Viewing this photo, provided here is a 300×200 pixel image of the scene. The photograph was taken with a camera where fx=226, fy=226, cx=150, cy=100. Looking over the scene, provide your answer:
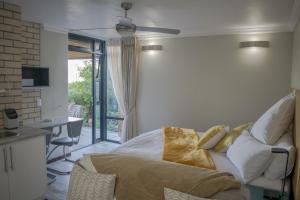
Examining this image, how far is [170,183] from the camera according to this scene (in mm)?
1669

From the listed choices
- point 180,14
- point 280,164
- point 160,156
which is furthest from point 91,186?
point 180,14

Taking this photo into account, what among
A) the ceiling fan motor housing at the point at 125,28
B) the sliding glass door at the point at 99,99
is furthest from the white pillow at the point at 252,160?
the sliding glass door at the point at 99,99

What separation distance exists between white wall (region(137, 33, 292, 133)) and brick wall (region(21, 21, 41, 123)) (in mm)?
2013

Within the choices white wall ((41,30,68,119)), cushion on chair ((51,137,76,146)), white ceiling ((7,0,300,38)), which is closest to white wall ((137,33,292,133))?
white ceiling ((7,0,300,38))

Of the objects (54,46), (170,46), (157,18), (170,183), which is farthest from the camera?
(170,46)

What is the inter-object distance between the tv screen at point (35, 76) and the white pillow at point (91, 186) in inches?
90.0

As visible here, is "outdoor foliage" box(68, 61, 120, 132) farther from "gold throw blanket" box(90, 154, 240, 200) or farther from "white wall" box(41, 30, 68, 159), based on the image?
"gold throw blanket" box(90, 154, 240, 200)

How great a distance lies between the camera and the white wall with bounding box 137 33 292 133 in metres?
3.81

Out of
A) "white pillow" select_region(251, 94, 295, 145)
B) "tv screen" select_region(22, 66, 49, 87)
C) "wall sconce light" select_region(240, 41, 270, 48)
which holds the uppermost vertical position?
"wall sconce light" select_region(240, 41, 270, 48)

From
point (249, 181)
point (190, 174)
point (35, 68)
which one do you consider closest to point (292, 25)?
point (249, 181)

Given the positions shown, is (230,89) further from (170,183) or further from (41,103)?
(41,103)

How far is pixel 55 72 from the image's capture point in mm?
4082

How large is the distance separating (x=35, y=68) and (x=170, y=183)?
10.0 feet

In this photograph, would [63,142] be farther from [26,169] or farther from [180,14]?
[180,14]
